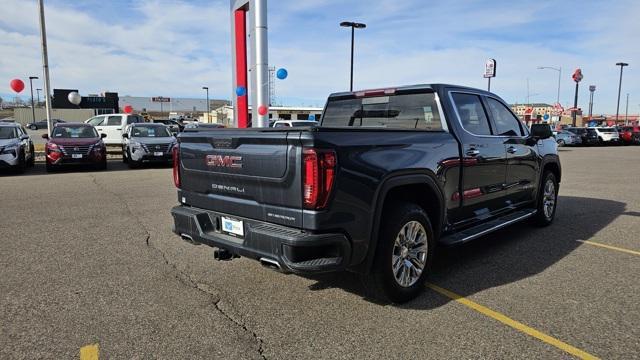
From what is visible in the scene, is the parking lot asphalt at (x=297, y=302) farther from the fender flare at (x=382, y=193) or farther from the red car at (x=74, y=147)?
the red car at (x=74, y=147)

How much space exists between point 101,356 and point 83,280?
1626 mm

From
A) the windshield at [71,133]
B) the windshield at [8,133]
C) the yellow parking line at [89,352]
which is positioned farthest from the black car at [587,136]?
the yellow parking line at [89,352]

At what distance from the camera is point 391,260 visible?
12.1 feet

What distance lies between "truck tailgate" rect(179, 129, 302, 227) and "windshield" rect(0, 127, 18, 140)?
11753 mm

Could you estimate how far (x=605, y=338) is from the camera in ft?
10.8

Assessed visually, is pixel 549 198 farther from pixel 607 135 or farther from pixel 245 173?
pixel 607 135

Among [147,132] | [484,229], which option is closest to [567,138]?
[147,132]

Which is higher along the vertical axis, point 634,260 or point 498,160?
point 498,160

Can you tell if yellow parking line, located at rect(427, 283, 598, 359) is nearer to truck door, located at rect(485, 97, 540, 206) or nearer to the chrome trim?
the chrome trim

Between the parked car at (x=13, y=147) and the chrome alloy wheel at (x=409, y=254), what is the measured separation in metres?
12.9

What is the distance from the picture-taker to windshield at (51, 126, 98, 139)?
47.5ft

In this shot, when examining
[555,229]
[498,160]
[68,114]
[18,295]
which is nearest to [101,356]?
[18,295]

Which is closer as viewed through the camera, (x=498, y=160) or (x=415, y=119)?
(x=415, y=119)

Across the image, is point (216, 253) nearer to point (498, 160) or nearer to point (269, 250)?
point (269, 250)
